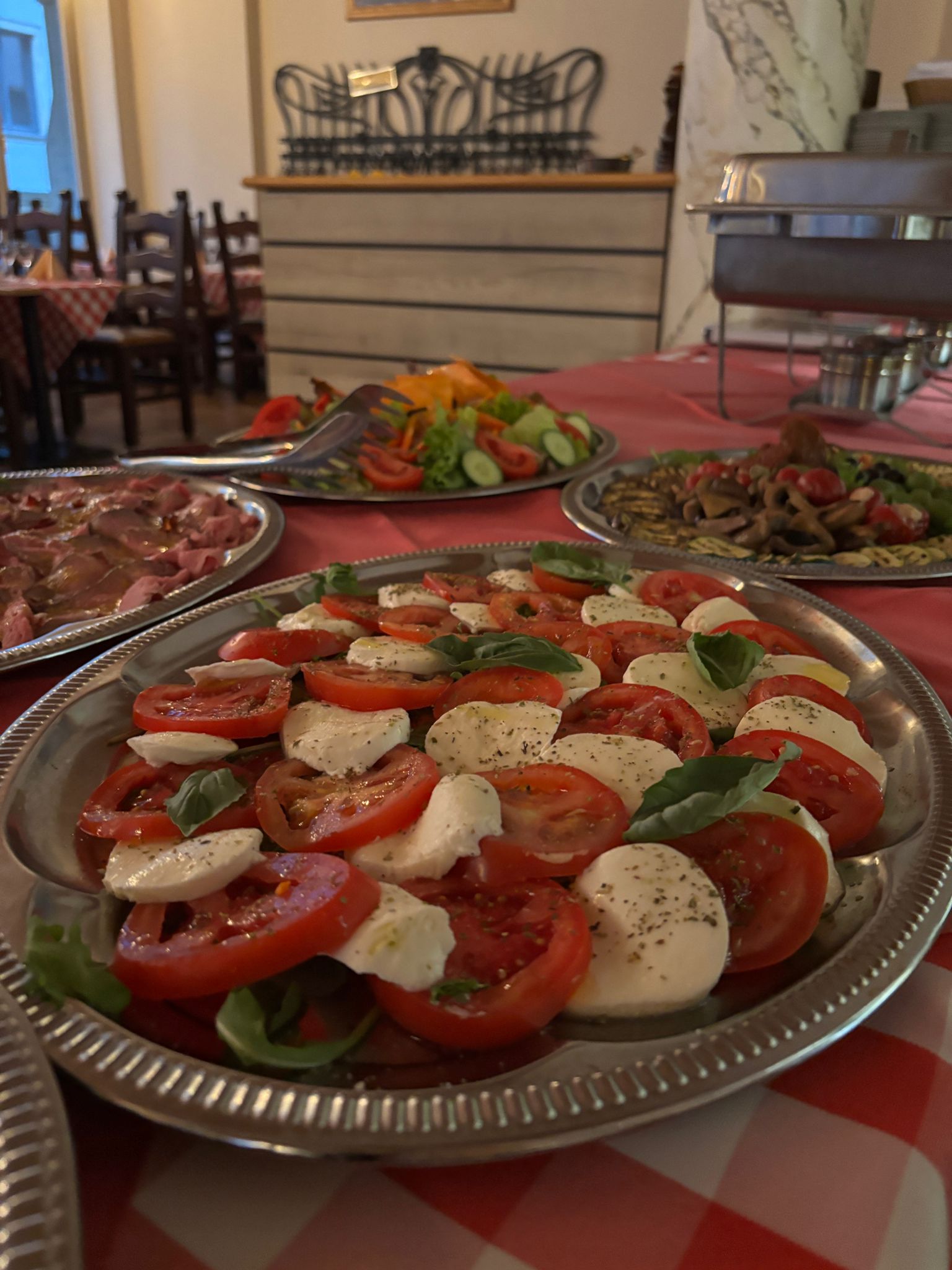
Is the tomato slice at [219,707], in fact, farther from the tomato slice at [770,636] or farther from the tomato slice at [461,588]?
the tomato slice at [770,636]

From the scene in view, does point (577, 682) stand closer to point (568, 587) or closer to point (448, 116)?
point (568, 587)

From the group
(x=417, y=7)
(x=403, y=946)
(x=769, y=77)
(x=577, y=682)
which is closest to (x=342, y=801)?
(x=403, y=946)

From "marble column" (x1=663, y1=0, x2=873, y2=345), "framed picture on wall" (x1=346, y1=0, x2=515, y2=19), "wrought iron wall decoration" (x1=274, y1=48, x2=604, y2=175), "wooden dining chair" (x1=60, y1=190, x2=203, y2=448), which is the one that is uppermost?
"framed picture on wall" (x1=346, y1=0, x2=515, y2=19)

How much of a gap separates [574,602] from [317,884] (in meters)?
0.61

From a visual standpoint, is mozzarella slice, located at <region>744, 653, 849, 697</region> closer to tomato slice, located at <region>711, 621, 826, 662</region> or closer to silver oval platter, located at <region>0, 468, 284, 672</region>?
tomato slice, located at <region>711, 621, 826, 662</region>

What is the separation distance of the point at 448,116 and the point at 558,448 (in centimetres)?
759

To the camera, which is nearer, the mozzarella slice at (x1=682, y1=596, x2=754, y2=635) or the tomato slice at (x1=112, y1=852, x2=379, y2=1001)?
the tomato slice at (x1=112, y1=852, x2=379, y2=1001)

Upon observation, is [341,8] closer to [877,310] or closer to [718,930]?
[877,310]

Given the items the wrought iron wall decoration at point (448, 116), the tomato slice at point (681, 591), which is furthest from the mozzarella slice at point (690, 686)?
the wrought iron wall decoration at point (448, 116)

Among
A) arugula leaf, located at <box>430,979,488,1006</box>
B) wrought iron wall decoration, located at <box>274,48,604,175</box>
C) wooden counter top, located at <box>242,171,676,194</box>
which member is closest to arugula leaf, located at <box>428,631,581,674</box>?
arugula leaf, located at <box>430,979,488,1006</box>

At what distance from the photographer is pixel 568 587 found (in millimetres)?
1125

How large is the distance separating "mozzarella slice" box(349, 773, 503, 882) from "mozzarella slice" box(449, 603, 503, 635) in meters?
0.35

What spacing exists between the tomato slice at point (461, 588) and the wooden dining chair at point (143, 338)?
5204 millimetres

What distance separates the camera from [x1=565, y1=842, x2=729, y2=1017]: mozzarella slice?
0.53m
